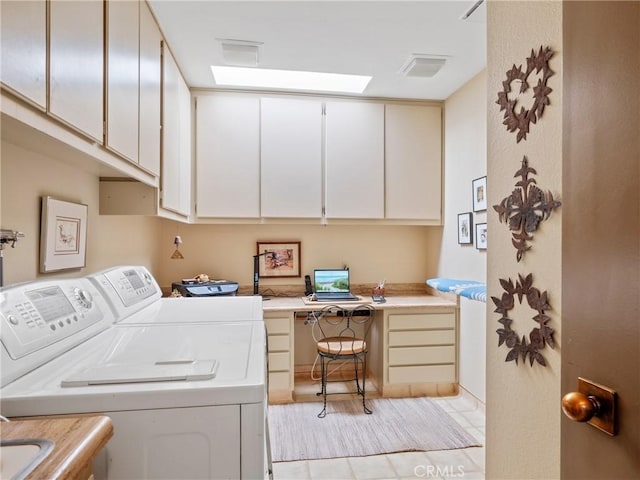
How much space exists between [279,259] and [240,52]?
1.79 meters

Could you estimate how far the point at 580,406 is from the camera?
0.65m

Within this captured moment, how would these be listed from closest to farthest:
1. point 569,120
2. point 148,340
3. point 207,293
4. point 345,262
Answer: point 569,120, point 148,340, point 207,293, point 345,262

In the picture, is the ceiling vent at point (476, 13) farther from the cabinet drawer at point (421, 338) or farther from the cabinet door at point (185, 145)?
the cabinet drawer at point (421, 338)

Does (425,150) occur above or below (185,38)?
below

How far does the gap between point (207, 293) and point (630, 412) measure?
8.28 feet

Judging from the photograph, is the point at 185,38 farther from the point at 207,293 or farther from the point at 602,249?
the point at 602,249

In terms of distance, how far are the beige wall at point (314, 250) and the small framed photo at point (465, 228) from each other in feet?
1.25

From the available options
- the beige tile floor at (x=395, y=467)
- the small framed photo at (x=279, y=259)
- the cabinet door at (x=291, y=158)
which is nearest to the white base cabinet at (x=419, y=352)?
the beige tile floor at (x=395, y=467)

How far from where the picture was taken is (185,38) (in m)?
2.13

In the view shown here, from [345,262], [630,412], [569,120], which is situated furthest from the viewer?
[345,262]

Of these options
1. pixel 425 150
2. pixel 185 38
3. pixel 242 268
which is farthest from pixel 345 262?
pixel 185 38

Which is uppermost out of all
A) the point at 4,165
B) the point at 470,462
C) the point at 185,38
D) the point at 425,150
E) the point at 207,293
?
the point at 185,38

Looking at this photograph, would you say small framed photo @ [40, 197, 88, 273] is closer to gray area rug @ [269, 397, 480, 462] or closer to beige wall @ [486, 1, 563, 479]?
gray area rug @ [269, 397, 480, 462]

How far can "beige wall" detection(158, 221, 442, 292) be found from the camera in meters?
3.25
